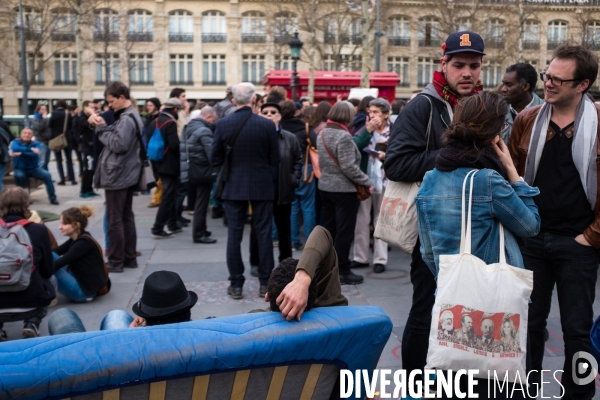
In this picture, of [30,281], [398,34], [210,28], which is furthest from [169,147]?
[398,34]

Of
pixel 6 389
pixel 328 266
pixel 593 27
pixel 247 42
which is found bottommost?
pixel 6 389

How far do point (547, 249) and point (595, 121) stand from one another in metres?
0.77

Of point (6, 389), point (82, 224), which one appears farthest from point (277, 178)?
point (6, 389)

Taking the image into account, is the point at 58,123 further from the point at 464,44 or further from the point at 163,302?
the point at 464,44

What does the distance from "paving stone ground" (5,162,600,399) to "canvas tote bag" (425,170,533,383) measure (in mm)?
1645

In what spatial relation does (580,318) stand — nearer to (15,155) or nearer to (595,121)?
(595,121)

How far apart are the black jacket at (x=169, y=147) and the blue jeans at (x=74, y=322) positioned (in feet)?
15.0

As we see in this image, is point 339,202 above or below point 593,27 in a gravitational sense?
below

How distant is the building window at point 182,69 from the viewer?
158ft

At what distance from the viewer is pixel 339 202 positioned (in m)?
6.66

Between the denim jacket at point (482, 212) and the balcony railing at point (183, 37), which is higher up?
the balcony railing at point (183, 37)

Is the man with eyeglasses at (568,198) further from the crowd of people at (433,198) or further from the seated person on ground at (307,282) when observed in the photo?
the seated person on ground at (307,282)

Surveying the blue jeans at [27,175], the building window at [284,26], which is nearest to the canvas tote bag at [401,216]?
the blue jeans at [27,175]

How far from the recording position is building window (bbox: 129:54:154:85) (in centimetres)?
4750
